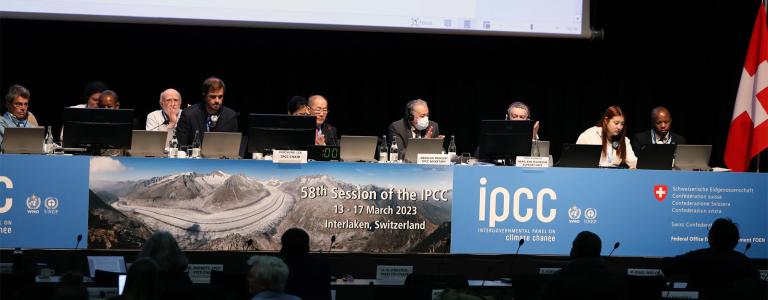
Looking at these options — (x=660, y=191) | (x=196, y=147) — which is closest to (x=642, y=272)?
(x=660, y=191)

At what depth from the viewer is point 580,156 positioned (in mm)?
8875

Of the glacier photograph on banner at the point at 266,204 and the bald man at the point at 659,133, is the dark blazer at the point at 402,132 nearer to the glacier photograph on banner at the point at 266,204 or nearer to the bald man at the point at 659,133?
the glacier photograph on banner at the point at 266,204

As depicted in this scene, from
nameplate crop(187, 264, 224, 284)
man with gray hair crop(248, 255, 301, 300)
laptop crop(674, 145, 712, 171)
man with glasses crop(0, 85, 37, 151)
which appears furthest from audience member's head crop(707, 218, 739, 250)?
man with glasses crop(0, 85, 37, 151)

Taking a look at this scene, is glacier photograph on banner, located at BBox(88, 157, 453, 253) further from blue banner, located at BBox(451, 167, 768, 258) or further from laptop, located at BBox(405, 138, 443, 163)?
laptop, located at BBox(405, 138, 443, 163)

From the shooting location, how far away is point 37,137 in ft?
27.0

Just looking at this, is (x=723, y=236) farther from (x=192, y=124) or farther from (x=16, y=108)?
(x=16, y=108)

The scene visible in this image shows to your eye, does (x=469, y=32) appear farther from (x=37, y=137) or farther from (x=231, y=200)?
(x=37, y=137)

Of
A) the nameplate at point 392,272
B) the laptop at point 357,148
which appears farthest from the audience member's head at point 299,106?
the nameplate at point 392,272

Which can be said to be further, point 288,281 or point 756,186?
point 756,186

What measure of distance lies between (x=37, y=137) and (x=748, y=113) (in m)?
6.62

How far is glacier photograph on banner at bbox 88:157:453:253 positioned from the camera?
806 centimetres

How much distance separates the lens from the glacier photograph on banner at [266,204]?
26.5ft

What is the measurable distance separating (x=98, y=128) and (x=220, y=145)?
0.93 m

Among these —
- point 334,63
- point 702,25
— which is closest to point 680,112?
point 702,25
